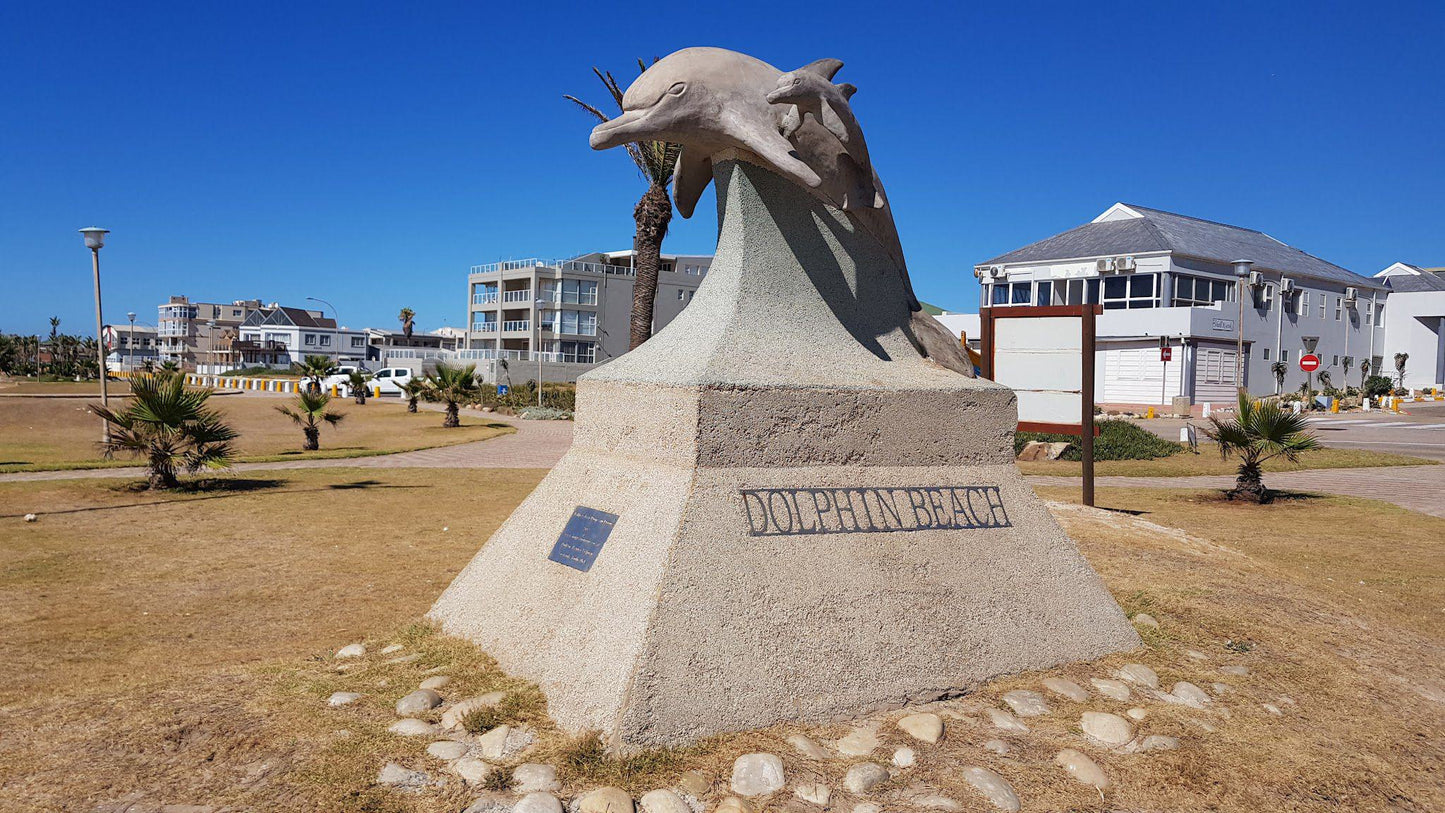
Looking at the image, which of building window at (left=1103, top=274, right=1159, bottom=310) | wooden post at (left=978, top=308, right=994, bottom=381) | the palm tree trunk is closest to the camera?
wooden post at (left=978, top=308, right=994, bottom=381)

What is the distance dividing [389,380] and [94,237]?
93.1ft

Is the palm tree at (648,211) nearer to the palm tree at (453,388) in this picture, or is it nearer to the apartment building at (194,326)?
the palm tree at (453,388)

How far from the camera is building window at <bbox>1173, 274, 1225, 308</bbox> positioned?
121ft

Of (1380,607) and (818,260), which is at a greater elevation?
(818,260)

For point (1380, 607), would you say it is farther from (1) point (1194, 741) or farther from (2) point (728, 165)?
(2) point (728, 165)

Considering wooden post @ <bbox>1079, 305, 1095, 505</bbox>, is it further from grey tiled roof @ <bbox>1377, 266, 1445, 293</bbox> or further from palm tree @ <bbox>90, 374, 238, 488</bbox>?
grey tiled roof @ <bbox>1377, 266, 1445, 293</bbox>

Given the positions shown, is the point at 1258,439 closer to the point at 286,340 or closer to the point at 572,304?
the point at 572,304

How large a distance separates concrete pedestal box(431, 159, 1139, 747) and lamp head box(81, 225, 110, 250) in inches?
528

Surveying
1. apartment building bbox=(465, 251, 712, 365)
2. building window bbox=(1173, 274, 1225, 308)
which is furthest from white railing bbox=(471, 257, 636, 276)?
building window bbox=(1173, 274, 1225, 308)

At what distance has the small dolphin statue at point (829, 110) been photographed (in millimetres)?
5074

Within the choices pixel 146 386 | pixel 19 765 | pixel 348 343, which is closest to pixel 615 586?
pixel 19 765

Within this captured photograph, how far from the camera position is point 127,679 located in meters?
4.61

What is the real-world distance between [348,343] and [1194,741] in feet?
298

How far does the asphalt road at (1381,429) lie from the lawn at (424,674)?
1464 centimetres
